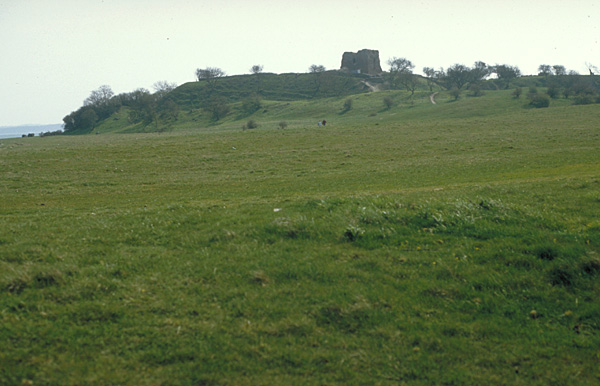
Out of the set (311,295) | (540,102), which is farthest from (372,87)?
(311,295)

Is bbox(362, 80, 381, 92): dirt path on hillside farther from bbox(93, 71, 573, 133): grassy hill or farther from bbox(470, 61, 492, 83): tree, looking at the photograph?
bbox(470, 61, 492, 83): tree

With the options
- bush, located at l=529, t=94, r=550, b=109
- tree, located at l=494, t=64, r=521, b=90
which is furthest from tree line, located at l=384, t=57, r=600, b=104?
bush, located at l=529, t=94, r=550, b=109

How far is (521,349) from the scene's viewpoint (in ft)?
17.1

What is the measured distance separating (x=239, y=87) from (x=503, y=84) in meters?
114

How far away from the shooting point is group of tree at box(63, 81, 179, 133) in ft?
436

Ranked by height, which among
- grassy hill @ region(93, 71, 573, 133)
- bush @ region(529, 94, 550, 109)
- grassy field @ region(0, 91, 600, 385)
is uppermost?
grassy hill @ region(93, 71, 573, 133)

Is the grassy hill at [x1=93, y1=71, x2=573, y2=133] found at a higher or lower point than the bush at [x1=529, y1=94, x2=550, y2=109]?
higher

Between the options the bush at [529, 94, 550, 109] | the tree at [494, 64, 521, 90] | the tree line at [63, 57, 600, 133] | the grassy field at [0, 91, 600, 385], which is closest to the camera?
the grassy field at [0, 91, 600, 385]

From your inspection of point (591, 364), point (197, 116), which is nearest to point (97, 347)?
point (591, 364)

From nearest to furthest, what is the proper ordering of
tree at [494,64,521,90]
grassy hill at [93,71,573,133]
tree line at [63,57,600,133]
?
grassy hill at [93,71,573,133] → tree line at [63,57,600,133] → tree at [494,64,521,90]

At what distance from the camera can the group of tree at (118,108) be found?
13275 cm

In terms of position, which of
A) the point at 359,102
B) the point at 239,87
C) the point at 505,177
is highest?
the point at 239,87

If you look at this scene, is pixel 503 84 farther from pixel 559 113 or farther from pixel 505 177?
pixel 505 177

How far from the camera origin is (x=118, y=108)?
158 meters
